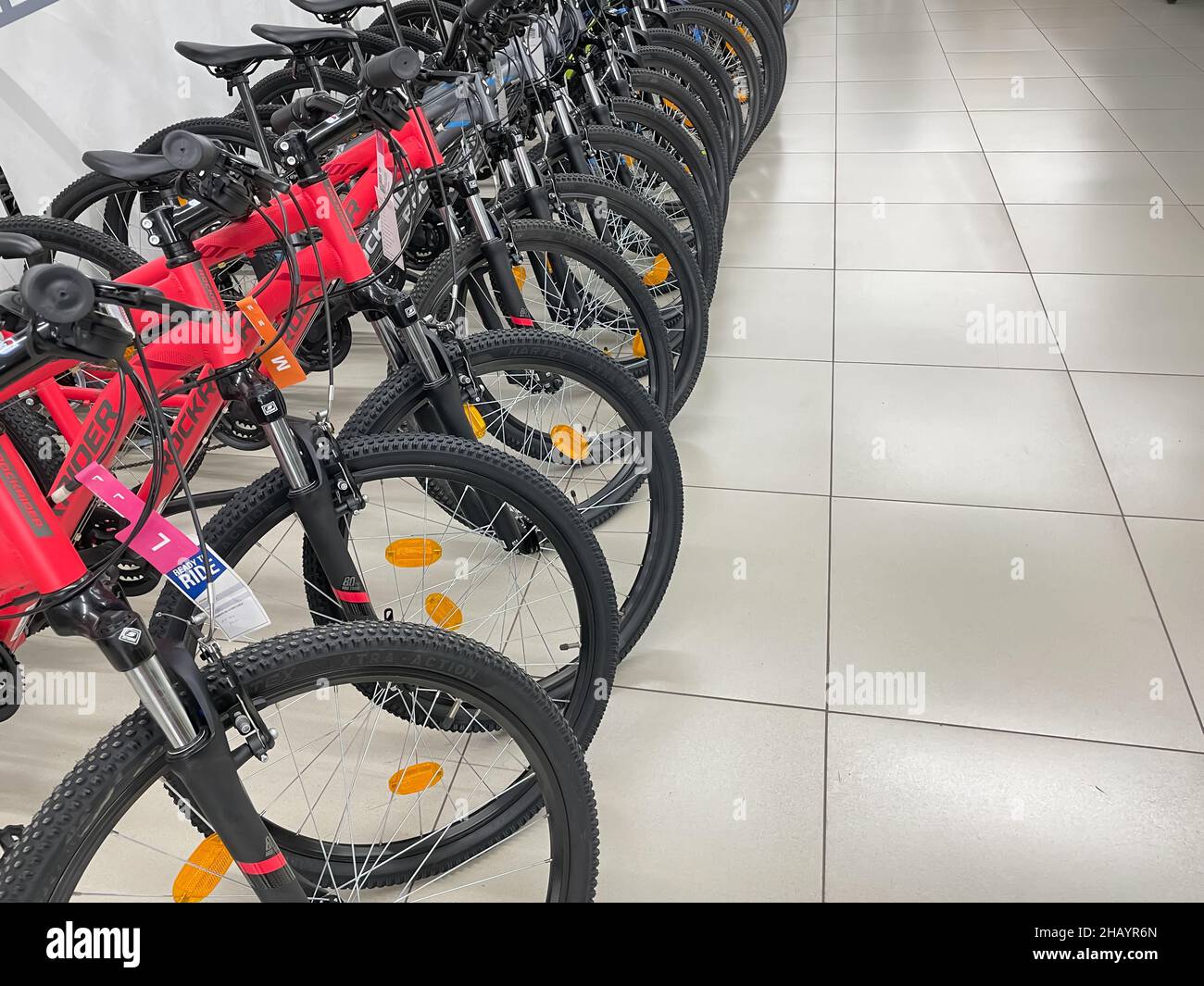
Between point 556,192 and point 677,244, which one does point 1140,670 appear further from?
point 556,192

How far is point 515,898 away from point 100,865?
651 mm

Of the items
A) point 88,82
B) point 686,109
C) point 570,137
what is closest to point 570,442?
point 570,137

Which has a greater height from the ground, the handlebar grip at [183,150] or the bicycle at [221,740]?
the handlebar grip at [183,150]

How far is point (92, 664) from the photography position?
2049 mm

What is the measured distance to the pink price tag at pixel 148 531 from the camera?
A: 105cm

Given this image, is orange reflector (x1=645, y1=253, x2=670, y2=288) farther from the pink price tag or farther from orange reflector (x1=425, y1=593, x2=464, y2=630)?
the pink price tag

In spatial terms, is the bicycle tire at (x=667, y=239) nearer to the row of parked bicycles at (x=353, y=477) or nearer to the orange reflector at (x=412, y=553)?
the row of parked bicycles at (x=353, y=477)

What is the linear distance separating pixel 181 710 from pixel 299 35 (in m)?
1.39

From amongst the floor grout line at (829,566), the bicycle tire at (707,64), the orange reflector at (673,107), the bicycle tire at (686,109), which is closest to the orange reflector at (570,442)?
the floor grout line at (829,566)

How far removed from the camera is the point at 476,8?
209cm

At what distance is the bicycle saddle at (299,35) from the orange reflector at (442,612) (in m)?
1.06

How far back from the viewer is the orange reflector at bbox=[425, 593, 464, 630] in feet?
5.62

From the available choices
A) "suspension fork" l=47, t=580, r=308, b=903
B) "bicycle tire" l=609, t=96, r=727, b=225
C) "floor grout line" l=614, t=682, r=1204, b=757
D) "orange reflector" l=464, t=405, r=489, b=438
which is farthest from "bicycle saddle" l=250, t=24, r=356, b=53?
"floor grout line" l=614, t=682, r=1204, b=757
